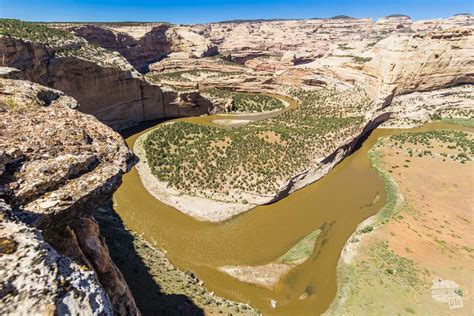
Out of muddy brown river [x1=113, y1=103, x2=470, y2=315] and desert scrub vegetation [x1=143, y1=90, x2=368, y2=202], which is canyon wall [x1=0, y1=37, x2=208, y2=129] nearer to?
desert scrub vegetation [x1=143, y1=90, x2=368, y2=202]

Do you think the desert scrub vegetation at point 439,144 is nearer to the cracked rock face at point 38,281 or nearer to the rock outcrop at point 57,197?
the rock outcrop at point 57,197

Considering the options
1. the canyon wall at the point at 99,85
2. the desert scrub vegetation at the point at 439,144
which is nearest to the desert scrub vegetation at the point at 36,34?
the canyon wall at the point at 99,85

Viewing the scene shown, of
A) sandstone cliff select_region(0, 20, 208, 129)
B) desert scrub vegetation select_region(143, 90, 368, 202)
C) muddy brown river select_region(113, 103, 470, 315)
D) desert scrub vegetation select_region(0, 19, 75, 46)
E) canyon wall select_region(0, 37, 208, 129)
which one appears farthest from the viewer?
desert scrub vegetation select_region(0, 19, 75, 46)

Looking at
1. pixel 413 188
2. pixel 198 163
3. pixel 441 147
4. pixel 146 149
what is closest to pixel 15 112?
pixel 198 163

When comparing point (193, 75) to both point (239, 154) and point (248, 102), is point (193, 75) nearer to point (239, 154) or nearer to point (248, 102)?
point (248, 102)

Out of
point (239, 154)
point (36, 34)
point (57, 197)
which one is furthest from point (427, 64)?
point (57, 197)

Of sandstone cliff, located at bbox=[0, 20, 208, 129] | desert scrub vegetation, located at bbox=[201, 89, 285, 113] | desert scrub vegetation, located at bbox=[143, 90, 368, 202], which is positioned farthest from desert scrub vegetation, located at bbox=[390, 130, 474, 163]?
sandstone cliff, located at bbox=[0, 20, 208, 129]

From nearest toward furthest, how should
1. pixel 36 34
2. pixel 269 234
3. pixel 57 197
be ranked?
pixel 57 197 → pixel 269 234 → pixel 36 34

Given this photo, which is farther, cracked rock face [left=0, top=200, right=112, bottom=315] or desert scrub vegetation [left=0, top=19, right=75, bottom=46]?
desert scrub vegetation [left=0, top=19, right=75, bottom=46]
